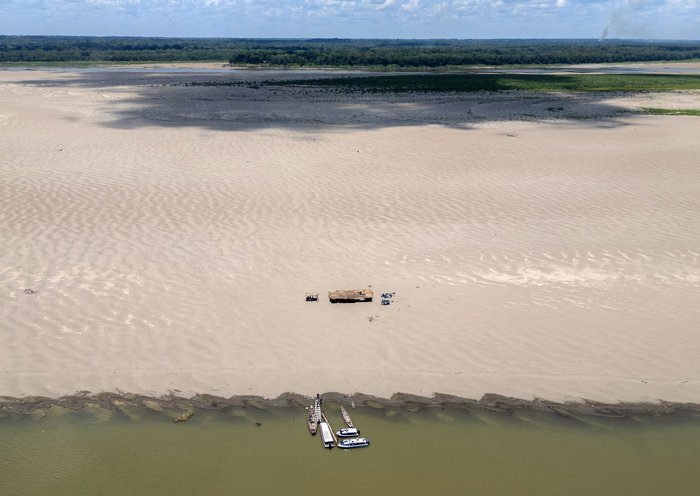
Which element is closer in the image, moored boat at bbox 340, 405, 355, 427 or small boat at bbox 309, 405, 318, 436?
small boat at bbox 309, 405, 318, 436

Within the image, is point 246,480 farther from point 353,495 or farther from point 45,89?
point 45,89

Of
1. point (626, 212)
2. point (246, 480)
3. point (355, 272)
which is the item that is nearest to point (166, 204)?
point (355, 272)

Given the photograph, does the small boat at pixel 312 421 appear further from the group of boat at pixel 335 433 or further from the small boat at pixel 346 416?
the small boat at pixel 346 416

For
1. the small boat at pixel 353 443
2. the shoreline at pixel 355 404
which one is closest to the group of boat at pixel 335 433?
the small boat at pixel 353 443

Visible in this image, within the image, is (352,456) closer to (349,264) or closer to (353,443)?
(353,443)

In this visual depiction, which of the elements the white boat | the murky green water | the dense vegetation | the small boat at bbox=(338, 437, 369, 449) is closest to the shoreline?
the murky green water

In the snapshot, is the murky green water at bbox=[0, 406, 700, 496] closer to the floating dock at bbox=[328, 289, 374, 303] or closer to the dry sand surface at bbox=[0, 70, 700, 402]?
the dry sand surface at bbox=[0, 70, 700, 402]

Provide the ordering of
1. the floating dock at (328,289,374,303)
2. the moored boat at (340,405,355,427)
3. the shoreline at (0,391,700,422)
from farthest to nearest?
the floating dock at (328,289,374,303) < the shoreline at (0,391,700,422) < the moored boat at (340,405,355,427)
